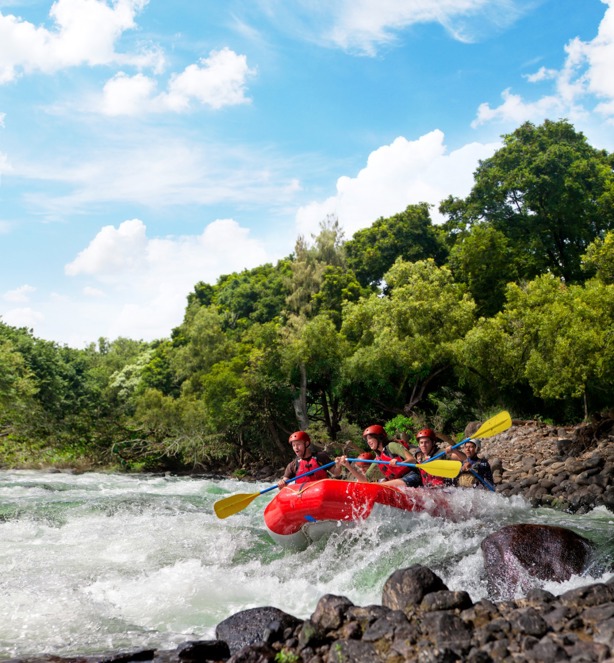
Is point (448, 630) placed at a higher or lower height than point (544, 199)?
lower

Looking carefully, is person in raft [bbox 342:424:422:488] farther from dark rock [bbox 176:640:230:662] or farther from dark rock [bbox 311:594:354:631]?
dark rock [bbox 176:640:230:662]

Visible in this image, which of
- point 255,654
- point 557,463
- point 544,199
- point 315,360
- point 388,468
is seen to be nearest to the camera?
point 255,654

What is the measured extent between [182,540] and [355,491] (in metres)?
2.46

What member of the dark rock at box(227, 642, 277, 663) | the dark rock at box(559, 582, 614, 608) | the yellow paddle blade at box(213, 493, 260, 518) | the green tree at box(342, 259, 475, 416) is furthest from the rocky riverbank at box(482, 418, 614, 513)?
the dark rock at box(227, 642, 277, 663)

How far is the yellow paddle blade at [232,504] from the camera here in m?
7.48

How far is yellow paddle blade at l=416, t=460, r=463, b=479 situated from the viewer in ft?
22.9

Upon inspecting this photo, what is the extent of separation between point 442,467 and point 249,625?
3320mm

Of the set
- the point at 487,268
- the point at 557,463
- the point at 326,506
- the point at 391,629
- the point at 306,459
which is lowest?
the point at 557,463

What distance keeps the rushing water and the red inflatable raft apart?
0.42 feet

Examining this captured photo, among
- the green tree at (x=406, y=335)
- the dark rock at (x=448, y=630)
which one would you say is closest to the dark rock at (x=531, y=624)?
the dark rock at (x=448, y=630)

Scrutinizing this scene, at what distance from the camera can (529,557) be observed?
17.3 feet

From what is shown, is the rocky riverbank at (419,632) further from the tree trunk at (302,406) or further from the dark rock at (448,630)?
the tree trunk at (302,406)

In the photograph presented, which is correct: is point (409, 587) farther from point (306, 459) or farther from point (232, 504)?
point (232, 504)

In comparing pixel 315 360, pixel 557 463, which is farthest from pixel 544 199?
pixel 557 463
